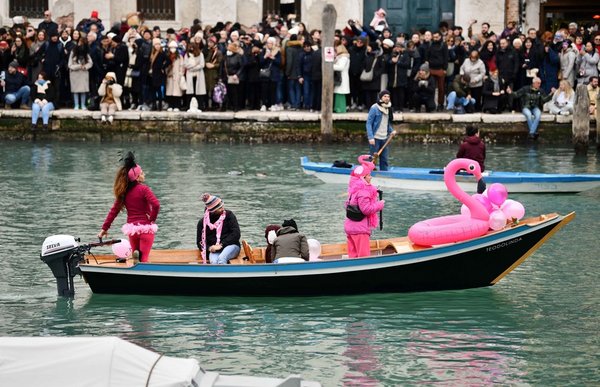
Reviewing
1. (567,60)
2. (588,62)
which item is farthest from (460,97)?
(588,62)

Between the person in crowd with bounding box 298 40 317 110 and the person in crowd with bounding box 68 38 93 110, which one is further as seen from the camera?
the person in crowd with bounding box 68 38 93 110

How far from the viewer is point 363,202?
15.2 metres

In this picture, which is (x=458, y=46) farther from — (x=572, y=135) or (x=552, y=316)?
(x=552, y=316)

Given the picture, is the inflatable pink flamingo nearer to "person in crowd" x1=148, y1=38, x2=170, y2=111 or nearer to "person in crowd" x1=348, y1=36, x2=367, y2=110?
"person in crowd" x1=348, y1=36, x2=367, y2=110

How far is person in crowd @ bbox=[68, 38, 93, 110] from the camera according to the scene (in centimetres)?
2806

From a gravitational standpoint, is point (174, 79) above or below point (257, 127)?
above

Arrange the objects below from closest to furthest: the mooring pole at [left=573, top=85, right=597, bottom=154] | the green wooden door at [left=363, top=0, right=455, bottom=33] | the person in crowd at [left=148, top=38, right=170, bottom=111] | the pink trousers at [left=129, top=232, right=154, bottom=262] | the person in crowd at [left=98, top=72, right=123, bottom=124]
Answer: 1. the pink trousers at [left=129, top=232, right=154, bottom=262]
2. the mooring pole at [left=573, top=85, right=597, bottom=154]
3. the person in crowd at [left=148, top=38, right=170, bottom=111]
4. the person in crowd at [left=98, top=72, right=123, bottom=124]
5. the green wooden door at [left=363, top=0, right=455, bottom=33]

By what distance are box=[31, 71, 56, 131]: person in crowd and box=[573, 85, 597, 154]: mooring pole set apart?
9689mm

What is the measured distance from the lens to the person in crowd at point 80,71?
2806cm

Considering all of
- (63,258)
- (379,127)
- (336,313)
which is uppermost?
(379,127)

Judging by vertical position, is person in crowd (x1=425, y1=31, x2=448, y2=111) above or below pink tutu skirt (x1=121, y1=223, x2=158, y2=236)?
Result: above

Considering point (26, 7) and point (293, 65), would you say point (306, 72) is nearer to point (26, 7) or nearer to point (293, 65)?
point (293, 65)

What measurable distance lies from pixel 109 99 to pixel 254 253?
1375 centimetres

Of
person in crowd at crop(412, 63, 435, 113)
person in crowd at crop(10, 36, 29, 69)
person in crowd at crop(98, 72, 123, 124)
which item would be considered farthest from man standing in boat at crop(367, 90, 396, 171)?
person in crowd at crop(10, 36, 29, 69)
